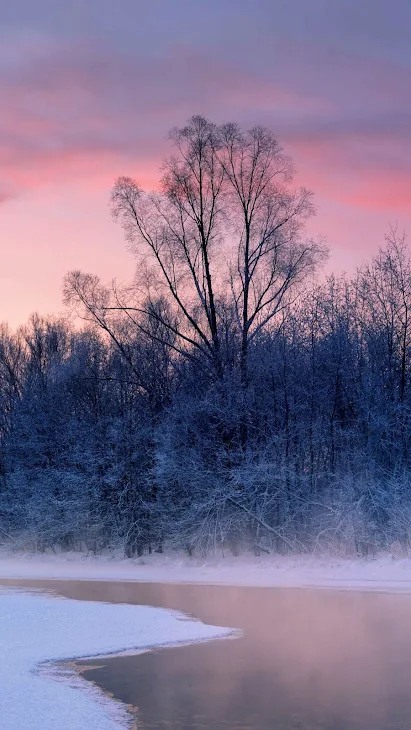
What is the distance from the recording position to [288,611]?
2095 cm

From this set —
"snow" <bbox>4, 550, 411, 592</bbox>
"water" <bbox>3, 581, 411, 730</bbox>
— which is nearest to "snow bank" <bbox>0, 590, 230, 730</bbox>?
"water" <bbox>3, 581, 411, 730</bbox>

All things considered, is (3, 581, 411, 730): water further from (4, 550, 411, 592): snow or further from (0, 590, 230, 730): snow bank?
(4, 550, 411, 592): snow

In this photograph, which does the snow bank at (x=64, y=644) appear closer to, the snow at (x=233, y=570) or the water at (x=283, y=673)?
the water at (x=283, y=673)

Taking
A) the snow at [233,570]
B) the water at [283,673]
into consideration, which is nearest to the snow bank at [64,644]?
the water at [283,673]

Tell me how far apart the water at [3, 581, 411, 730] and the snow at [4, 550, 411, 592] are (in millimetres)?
4760

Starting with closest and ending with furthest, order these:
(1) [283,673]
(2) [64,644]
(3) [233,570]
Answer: (1) [283,673] < (2) [64,644] < (3) [233,570]

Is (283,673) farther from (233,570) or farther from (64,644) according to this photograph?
(233,570)

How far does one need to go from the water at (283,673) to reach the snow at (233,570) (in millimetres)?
4760

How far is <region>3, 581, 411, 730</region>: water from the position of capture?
Answer: 10.9 metres

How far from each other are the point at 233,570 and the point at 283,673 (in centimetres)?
1834

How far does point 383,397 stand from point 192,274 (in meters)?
9.10

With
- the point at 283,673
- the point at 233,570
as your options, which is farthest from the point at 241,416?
the point at 283,673

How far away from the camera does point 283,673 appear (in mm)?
13633

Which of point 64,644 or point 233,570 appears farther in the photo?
point 233,570
